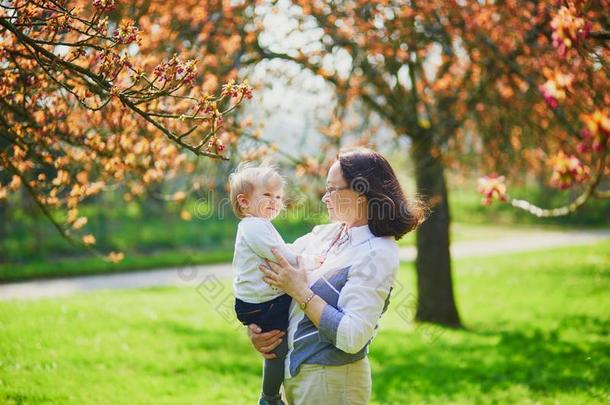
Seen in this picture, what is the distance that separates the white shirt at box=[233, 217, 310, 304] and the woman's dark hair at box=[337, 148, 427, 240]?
0.44m

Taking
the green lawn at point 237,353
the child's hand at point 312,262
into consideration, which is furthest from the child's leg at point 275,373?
the green lawn at point 237,353

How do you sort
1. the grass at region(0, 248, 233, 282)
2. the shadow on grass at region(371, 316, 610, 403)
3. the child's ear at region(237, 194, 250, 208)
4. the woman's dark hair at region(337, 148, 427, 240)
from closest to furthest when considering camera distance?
the woman's dark hair at region(337, 148, 427, 240) → the child's ear at region(237, 194, 250, 208) → the shadow on grass at region(371, 316, 610, 403) → the grass at region(0, 248, 233, 282)

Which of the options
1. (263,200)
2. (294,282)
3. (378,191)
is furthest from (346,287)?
(263,200)

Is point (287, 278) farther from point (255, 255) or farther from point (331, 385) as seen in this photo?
point (331, 385)

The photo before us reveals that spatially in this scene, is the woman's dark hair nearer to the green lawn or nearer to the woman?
the woman

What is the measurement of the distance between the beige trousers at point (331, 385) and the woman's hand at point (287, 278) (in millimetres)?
330

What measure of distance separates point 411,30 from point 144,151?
366cm

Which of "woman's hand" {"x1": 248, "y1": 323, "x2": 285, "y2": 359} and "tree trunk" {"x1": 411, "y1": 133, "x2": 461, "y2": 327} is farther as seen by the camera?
"tree trunk" {"x1": 411, "y1": 133, "x2": 461, "y2": 327}

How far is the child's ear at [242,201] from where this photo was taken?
10.3 ft

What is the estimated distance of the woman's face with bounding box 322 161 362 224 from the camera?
2799 millimetres

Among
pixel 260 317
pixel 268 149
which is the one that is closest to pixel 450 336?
pixel 268 149

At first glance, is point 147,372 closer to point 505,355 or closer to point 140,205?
point 505,355

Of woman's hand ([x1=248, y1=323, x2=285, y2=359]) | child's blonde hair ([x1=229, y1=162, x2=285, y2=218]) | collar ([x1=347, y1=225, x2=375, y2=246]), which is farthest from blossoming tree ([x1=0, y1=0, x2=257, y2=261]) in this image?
woman's hand ([x1=248, y1=323, x2=285, y2=359])

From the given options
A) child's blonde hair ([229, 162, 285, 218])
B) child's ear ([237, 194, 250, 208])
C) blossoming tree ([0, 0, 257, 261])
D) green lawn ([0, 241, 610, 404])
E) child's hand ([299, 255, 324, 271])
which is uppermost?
blossoming tree ([0, 0, 257, 261])
